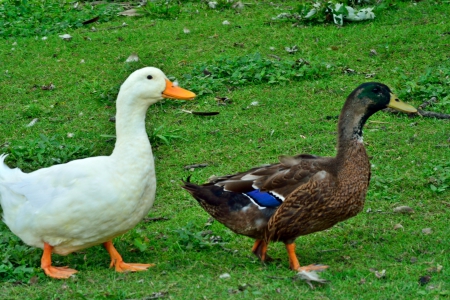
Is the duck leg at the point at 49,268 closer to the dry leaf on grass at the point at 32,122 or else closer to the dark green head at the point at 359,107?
the dark green head at the point at 359,107

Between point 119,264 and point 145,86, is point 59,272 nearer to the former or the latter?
point 119,264

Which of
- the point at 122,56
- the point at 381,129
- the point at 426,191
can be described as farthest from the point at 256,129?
the point at 122,56

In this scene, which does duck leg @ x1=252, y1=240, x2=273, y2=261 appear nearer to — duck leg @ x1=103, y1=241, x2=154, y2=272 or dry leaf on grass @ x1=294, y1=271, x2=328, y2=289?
dry leaf on grass @ x1=294, y1=271, x2=328, y2=289

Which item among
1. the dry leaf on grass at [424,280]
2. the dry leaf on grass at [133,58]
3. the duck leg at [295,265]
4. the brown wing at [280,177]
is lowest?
the dry leaf on grass at [133,58]

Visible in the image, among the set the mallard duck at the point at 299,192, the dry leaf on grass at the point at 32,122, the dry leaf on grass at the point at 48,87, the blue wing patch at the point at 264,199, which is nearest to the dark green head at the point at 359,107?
the mallard duck at the point at 299,192

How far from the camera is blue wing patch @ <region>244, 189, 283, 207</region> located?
214 inches

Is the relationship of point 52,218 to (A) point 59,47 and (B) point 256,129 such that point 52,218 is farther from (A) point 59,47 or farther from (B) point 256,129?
(A) point 59,47

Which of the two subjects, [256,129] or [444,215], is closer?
[444,215]

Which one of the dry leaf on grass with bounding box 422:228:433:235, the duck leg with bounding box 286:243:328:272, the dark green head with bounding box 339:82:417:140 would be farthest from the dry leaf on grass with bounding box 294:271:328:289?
the dry leaf on grass with bounding box 422:228:433:235

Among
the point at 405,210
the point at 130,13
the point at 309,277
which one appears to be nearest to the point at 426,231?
the point at 405,210

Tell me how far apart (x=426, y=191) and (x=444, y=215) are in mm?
495

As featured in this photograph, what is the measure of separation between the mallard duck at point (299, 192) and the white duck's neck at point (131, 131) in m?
0.56

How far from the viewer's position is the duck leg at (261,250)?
556cm

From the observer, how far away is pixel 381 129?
8.04m
